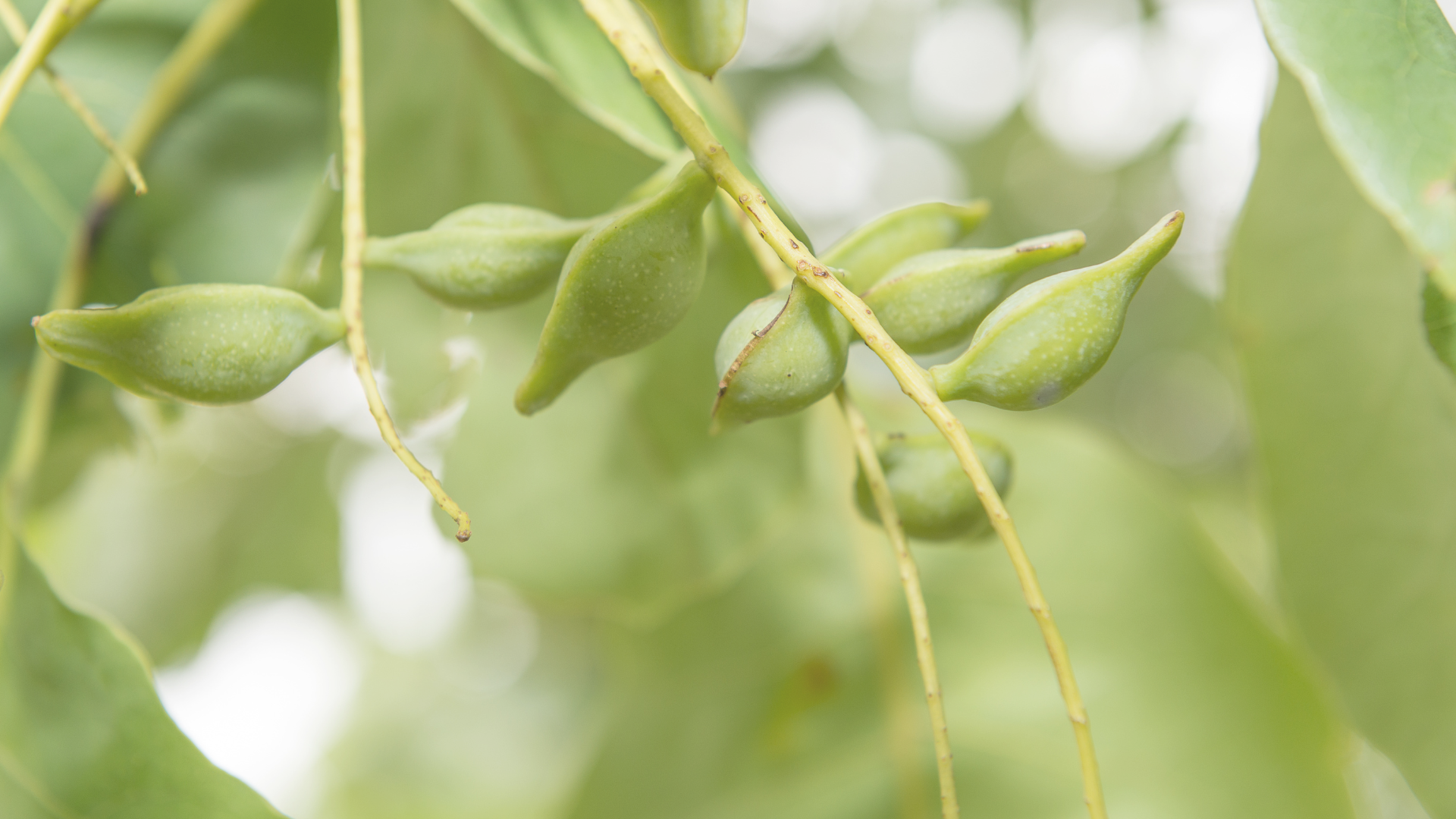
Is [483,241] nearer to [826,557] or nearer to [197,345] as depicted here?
[197,345]

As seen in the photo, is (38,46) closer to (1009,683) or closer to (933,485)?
(933,485)

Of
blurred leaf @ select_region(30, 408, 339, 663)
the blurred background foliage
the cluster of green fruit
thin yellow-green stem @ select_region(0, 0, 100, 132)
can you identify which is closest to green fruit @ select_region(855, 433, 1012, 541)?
the cluster of green fruit

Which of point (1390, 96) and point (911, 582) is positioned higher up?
point (1390, 96)

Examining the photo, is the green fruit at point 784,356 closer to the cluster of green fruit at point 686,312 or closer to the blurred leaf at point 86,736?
the cluster of green fruit at point 686,312

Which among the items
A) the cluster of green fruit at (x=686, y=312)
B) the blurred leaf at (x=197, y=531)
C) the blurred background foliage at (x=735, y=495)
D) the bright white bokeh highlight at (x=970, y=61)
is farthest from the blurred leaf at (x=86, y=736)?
the bright white bokeh highlight at (x=970, y=61)

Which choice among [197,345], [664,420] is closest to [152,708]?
[197,345]

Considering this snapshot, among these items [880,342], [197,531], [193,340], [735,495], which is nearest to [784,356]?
[880,342]

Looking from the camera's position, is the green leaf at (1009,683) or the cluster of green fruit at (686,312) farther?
the green leaf at (1009,683)
